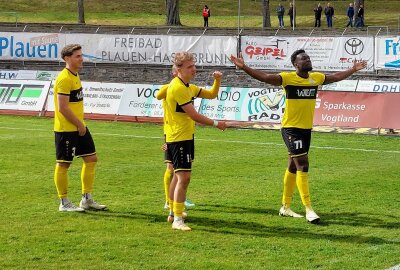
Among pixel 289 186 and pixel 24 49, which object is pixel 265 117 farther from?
pixel 24 49

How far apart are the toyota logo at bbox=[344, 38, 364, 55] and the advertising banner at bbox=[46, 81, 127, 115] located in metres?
9.12

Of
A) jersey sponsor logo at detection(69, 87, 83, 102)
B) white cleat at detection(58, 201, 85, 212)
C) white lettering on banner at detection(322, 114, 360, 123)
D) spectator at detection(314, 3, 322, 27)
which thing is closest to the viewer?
jersey sponsor logo at detection(69, 87, 83, 102)

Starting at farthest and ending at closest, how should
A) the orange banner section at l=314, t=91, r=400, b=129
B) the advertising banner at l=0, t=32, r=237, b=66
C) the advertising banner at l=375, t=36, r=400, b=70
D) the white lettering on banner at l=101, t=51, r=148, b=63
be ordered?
the white lettering on banner at l=101, t=51, r=148, b=63, the advertising banner at l=0, t=32, r=237, b=66, the advertising banner at l=375, t=36, r=400, b=70, the orange banner section at l=314, t=91, r=400, b=129

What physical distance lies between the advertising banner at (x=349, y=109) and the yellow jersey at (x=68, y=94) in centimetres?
1340

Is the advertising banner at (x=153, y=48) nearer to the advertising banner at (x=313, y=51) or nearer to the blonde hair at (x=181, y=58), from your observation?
the advertising banner at (x=313, y=51)

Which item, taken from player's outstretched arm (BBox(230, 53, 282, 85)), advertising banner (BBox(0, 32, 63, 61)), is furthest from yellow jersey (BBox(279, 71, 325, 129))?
advertising banner (BBox(0, 32, 63, 61))

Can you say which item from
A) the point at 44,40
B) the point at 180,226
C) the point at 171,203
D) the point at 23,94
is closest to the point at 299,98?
the point at 171,203

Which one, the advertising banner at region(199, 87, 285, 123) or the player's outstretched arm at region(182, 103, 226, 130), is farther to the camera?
the advertising banner at region(199, 87, 285, 123)

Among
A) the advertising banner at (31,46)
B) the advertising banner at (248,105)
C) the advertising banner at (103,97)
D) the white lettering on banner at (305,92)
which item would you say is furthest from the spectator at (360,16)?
the white lettering on banner at (305,92)

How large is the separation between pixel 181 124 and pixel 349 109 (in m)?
14.2

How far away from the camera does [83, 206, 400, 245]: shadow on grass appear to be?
10945 millimetres

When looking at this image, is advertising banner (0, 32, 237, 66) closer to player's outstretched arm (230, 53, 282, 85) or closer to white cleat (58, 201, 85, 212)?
white cleat (58, 201, 85, 212)

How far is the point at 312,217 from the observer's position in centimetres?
1185

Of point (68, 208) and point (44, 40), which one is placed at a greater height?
point (44, 40)
